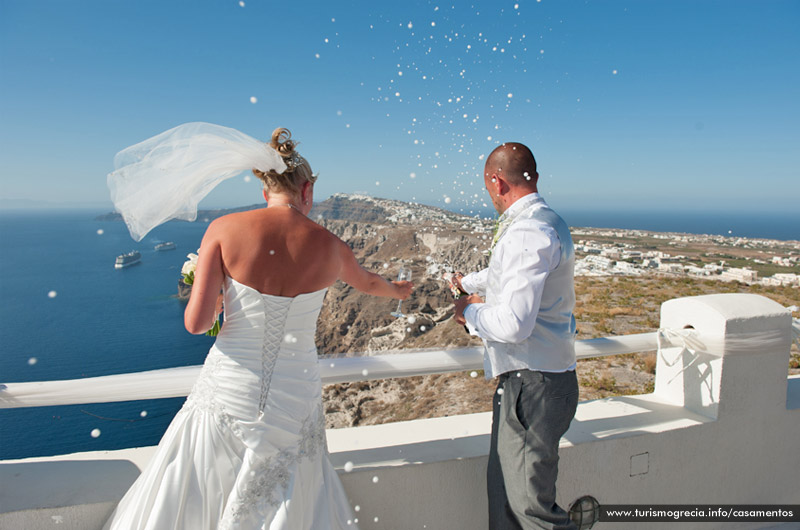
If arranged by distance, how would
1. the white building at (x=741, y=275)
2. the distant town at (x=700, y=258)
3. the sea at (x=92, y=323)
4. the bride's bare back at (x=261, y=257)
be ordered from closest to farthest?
the bride's bare back at (x=261, y=257) → the distant town at (x=700, y=258) → the white building at (x=741, y=275) → the sea at (x=92, y=323)

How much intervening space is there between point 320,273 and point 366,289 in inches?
13.8

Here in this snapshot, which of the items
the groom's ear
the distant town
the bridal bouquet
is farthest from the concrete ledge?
the distant town

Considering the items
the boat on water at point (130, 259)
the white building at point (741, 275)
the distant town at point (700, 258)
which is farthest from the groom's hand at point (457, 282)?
the boat on water at point (130, 259)

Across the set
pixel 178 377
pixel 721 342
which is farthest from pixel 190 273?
pixel 721 342

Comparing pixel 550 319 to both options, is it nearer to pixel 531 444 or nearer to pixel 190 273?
pixel 531 444

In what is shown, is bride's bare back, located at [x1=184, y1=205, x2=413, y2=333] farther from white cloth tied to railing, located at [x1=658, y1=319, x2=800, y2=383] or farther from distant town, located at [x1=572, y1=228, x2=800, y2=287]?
distant town, located at [x1=572, y1=228, x2=800, y2=287]

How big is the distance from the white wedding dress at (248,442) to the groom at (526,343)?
70cm

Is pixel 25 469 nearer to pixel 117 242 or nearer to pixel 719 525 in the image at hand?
pixel 719 525

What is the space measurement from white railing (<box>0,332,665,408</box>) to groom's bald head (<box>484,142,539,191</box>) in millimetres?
880

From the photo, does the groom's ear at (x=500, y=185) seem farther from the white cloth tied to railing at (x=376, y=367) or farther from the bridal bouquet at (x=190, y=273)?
the bridal bouquet at (x=190, y=273)

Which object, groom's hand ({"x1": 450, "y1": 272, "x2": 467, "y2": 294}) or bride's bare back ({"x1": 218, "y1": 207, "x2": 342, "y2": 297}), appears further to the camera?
groom's hand ({"x1": 450, "y1": 272, "x2": 467, "y2": 294})

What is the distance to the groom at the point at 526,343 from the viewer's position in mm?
1712

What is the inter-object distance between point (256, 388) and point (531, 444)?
1112 mm

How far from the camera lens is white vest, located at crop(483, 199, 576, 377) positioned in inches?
71.1
